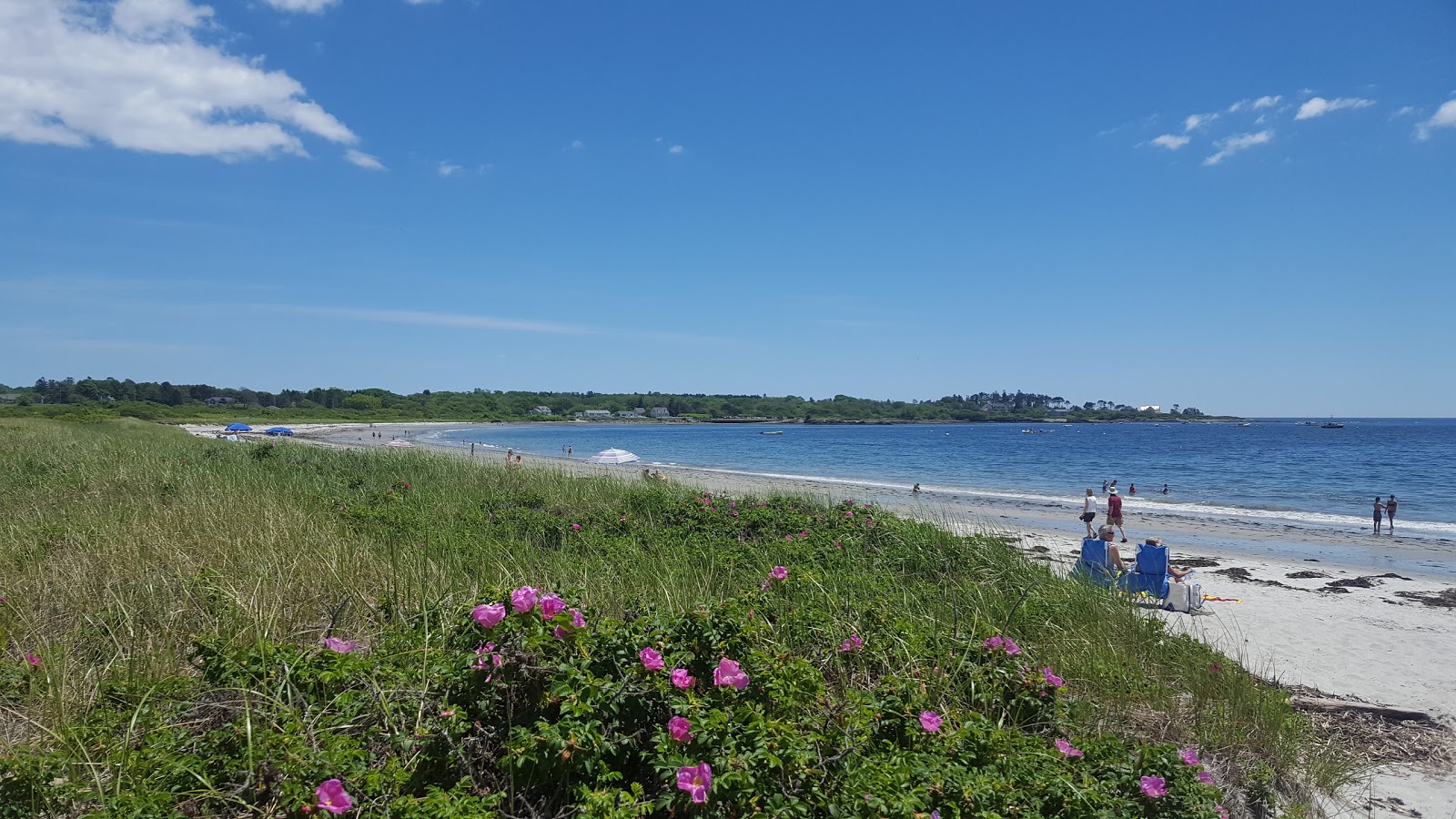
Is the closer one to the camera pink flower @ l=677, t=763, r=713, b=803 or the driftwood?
pink flower @ l=677, t=763, r=713, b=803

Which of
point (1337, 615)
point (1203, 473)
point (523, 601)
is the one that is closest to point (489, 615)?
point (523, 601)

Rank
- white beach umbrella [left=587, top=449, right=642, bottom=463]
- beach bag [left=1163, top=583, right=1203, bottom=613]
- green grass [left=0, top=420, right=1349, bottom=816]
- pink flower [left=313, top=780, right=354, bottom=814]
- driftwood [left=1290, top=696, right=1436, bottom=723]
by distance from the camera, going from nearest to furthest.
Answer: pink flower [left=313, top=780, right=354, bottom=814] → green grass [left=0, top=420, right=1349, bottom=816] → driftwood [left=1290, top=696, right=1436, bottom=723] → beach bag [left=1163, top=583, right=1203, bottom=613] → white beach umbrella [left=587, top=449, right=642, bottom=463]

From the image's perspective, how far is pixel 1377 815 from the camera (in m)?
3.91

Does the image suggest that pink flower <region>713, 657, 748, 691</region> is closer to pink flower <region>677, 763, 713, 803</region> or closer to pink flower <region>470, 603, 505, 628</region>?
pink flower <region>677, 763, 713, 803</region>

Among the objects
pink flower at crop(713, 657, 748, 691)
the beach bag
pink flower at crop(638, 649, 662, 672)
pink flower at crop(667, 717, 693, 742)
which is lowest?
the beach bag

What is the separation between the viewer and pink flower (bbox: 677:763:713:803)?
7.36 feet

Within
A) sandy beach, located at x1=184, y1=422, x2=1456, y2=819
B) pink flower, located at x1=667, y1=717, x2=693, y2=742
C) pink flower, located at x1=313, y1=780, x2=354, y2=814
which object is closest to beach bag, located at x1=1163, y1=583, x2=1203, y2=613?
sandy beach, located at x1=184, y1=422, x2=1456, y2=819

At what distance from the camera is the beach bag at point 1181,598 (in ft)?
30.5

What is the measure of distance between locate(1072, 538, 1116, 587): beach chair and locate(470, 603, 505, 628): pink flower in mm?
5621

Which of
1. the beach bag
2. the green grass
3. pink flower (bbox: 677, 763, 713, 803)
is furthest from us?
the beach bag

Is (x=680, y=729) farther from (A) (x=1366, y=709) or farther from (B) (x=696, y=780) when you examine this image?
(A) (x=1366, y=709)

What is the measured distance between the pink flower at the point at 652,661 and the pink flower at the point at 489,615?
1.78ft

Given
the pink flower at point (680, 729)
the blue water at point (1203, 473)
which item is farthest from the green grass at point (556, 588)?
the blue water at point (1203, 473)

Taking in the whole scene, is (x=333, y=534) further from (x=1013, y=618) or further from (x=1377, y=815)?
(x=1377, y=815)
